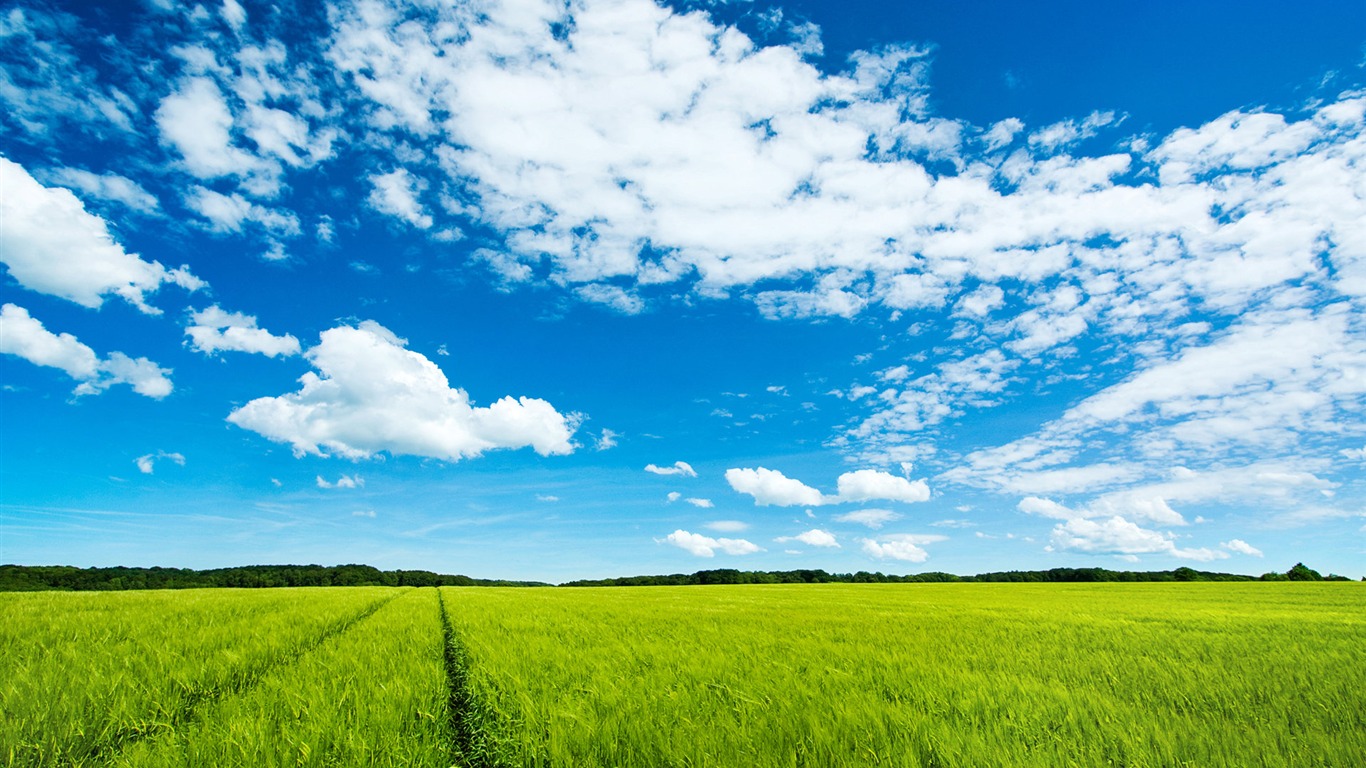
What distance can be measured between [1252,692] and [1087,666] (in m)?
1.39

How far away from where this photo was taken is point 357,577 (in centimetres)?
8331

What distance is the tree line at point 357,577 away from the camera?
53.0 metres

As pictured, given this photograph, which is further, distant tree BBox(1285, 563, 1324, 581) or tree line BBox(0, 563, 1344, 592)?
distant tree BBox(1285, 563, 1324, 581)

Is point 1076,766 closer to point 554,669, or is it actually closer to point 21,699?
point 554,669

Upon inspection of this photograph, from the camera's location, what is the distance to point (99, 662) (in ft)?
19.9

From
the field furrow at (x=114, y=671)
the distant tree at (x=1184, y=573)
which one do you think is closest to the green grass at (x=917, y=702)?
the field furrow at (x=114, y=671)

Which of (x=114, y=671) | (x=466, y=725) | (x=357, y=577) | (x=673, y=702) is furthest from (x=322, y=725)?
(x=357, y=577)

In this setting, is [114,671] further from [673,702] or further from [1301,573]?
[1301,573]

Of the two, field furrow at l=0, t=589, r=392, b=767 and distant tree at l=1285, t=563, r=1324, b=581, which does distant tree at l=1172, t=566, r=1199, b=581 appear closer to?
distant tree at l=1285, t=563, r=1324, b=581

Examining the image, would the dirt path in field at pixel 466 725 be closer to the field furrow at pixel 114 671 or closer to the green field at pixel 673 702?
the green field at pixel 673 702

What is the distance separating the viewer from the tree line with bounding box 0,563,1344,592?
53.0m

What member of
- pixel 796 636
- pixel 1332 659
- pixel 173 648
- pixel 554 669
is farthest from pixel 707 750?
pixel 1332 659

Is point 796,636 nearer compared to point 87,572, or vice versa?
point 796,636

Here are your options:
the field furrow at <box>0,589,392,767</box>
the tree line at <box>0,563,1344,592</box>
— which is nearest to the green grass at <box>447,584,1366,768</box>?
the field furrow at <box>0,589,392,767</box>
